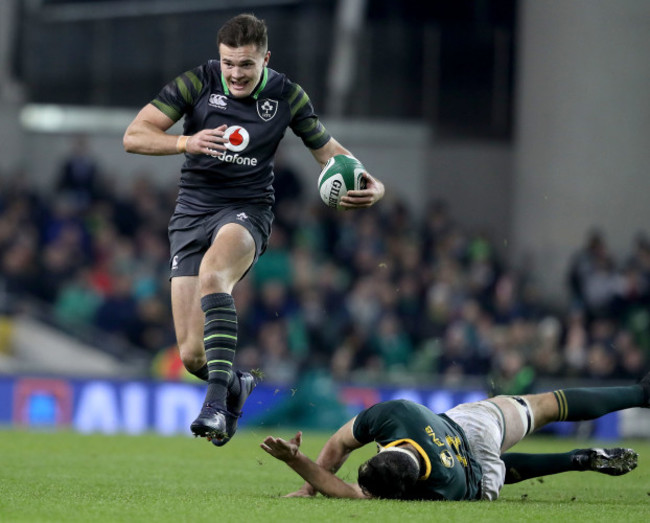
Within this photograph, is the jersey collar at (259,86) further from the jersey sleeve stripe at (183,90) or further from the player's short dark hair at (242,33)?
the player's short dark hair at (242,33)

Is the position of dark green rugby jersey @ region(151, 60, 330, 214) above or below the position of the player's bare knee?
above

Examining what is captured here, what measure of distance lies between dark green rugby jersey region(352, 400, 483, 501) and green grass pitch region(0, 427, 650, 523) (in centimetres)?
12

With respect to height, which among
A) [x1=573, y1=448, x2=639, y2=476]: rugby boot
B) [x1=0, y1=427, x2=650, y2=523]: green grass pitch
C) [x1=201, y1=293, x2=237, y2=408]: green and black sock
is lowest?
[x1=0, y1=427, x2=650, y2=523]: green grass pitch

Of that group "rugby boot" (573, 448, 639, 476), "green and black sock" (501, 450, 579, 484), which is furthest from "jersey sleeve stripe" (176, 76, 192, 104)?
"rugby boot" (573, 448, 639, 476)

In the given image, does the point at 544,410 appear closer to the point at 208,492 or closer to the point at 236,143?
the point at 208,492

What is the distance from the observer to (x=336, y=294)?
54.3 feet

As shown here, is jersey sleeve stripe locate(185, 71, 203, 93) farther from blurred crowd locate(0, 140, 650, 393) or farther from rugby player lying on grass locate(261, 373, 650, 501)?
blurred crowd locate(0, 140, 650, 393)

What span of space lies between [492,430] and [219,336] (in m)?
1.61

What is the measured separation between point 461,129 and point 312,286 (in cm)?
689

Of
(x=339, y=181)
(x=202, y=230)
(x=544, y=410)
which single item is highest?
(x=339, y=181)

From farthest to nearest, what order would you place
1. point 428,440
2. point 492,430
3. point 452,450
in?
point 492,430
point 452,450
point 428,440

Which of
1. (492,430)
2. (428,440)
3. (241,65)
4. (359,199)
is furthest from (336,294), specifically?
(428,440)

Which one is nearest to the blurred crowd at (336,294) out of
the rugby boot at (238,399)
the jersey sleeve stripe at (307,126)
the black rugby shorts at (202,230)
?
the rugby boot at (238,399)

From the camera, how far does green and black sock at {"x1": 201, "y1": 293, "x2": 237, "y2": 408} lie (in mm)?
7059
